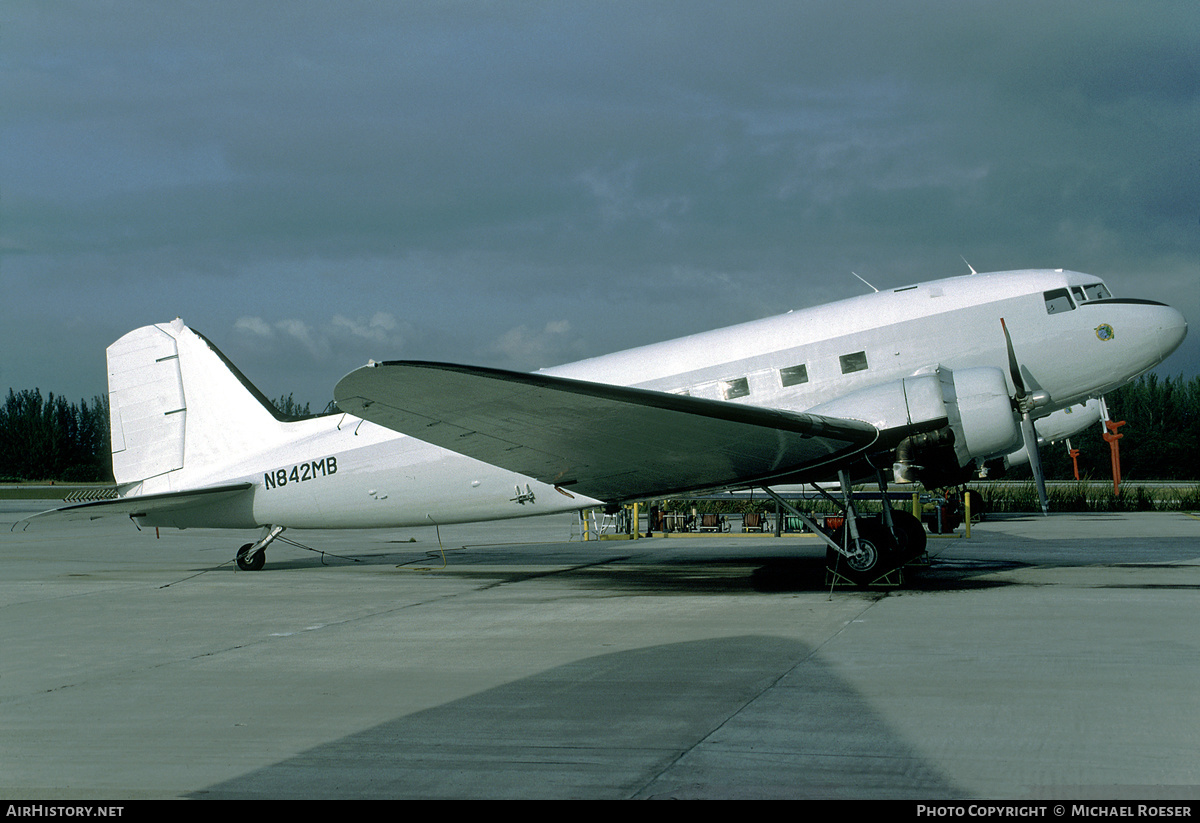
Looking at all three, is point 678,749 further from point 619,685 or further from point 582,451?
point 582,451

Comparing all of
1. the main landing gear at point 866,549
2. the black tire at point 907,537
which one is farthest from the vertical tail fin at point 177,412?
the black tire at point 907,537

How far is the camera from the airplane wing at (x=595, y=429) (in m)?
8.95

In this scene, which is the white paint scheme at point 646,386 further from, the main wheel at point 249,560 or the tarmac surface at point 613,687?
the tarmac surface at point 613,687

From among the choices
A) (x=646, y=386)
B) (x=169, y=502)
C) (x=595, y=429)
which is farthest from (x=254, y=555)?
(x=595, y=429)

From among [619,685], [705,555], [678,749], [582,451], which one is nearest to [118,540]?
[705,555]

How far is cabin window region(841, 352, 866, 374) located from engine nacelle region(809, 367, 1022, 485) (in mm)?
935

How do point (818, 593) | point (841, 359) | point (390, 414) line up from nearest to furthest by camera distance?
1. point (390, 414)
2. point (818, 593)
3. point (841, 359)

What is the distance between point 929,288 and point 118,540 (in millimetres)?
21067

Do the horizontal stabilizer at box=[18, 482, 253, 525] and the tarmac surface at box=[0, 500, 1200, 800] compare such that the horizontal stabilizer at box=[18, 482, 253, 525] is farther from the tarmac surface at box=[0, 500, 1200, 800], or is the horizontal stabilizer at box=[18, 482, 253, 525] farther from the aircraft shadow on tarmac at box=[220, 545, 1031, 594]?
the aircraft shadow on tarmac at box=[220, 545, 1031, 594]

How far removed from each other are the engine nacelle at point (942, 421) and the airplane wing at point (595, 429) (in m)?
0.39

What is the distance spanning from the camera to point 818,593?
35.9ft

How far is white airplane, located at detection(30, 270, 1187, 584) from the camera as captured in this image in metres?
9.92

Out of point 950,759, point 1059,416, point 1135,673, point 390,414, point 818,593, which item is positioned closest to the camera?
point 950,759

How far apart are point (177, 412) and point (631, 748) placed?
12.5 meters
